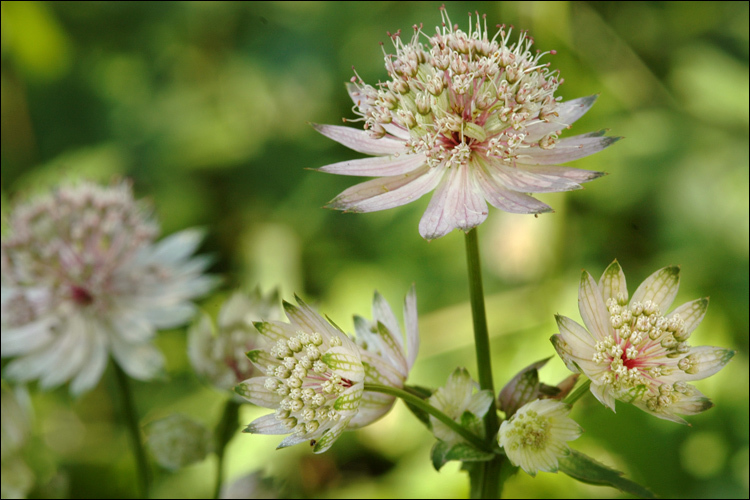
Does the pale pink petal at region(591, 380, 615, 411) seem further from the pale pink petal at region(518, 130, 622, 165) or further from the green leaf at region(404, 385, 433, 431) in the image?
the pale pink petal at region(518, 130, 622, 165)

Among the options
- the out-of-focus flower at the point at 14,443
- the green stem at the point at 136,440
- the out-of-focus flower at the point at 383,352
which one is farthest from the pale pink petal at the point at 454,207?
the out-of-focus flower at the point at 14,443

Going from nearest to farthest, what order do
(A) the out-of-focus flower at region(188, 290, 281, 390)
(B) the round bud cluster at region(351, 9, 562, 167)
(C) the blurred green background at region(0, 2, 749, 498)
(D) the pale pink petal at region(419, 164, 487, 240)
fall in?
(D) the pale pink petal at region(419, 164, 487, 240) < (B) the round bud cluster at region(351, 9, 562, 167) < (A) the out-of-focus flower at region(188, 290, 281, 390) < (C) the blurred green background at region(0, 2, 749, 498)

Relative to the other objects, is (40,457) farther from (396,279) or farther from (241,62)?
(241,62)

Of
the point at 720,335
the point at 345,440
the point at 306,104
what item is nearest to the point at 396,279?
the point at 345,440

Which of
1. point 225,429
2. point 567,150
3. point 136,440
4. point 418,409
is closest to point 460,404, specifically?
point 418,409

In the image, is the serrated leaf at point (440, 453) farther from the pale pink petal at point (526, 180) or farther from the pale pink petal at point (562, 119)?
the pale pink petal at point (562, 119)

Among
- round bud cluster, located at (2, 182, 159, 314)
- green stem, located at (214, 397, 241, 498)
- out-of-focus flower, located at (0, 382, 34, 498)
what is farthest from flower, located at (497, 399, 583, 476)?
round bud cluster, located at (2, 182, 159, 314)

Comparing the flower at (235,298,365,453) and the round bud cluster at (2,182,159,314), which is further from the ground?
the round bud cluster at (2,182,159,314)
